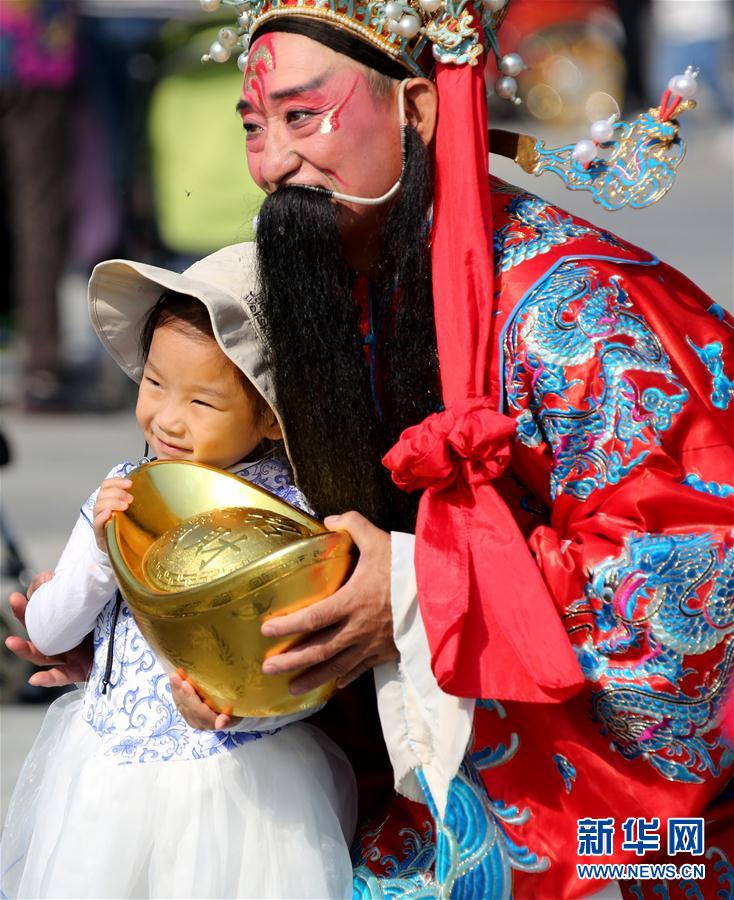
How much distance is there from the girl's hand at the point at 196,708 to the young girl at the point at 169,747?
45 millimetres

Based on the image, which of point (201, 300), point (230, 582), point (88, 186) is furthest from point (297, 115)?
point (88, 186)

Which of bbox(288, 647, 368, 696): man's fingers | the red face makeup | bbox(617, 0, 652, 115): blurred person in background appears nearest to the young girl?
bbox(288, 647, 368, 696): man's fingers

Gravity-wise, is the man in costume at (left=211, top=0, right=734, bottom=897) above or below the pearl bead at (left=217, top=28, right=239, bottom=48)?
below

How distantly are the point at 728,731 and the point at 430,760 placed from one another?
0.44m

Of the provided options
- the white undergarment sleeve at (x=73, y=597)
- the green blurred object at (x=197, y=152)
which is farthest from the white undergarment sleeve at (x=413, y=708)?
the green blurred object at (x=197, y=152)

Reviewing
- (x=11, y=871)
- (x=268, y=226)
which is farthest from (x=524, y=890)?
(x=268, y=226)

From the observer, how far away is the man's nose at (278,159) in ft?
8.20

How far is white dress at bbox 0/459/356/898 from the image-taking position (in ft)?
7.72

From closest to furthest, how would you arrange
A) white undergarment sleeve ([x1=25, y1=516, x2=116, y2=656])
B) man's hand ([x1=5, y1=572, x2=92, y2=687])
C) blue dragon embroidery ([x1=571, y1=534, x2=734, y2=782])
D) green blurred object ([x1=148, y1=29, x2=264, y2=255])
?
blue dragon embroidery ([x1=571, y1=534, x2=734, y2=782]) < white undergarment sleeve ([x1=25, y1=516, x2=116, y2=656]) < man's hand ([x1=5, y1=572, x2=92, y2=687]) < green blurred object ([x1=148, y1=29, x2=264, y2=255])

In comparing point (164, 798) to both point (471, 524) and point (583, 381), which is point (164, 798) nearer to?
point (471, 524)

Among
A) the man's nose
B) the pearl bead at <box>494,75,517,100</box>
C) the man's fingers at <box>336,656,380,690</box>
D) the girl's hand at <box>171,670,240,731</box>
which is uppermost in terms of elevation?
the pearl bead at <box>494,75,517,100</box>

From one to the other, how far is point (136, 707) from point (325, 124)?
0.96 meters

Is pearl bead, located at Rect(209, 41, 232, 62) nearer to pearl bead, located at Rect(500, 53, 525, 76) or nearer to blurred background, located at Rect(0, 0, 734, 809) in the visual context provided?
pearl bead, located at Rect(500, 53, 525, 76)

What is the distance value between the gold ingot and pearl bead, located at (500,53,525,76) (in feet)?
2.75
